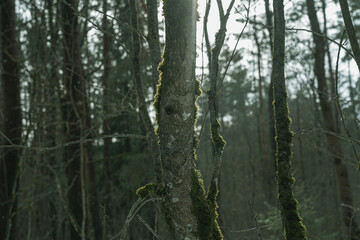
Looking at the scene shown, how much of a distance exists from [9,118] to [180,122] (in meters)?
5.78

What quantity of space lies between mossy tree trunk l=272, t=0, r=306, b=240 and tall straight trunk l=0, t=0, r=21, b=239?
17.2 ft

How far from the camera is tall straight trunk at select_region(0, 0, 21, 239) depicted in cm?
627

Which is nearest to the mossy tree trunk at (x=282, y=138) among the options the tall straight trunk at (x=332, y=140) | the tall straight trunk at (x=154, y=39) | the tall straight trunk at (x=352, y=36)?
the tall straight trunk at (x=352, y=36)

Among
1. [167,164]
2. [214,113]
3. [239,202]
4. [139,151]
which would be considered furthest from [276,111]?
[239,202]

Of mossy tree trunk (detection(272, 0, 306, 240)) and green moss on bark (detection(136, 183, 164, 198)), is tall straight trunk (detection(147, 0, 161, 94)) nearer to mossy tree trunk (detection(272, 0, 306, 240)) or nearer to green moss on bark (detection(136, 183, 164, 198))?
green moss on bark (detection(136, 183, 164, 198))

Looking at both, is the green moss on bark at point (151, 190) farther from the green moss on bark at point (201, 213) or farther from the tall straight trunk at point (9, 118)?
the tall straight trunk at point (9, 118)

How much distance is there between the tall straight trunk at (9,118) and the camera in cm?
627

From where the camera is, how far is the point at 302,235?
98.8 inches

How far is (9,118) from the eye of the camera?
669cm

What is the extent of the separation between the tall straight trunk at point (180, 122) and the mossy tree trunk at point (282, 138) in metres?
0.84

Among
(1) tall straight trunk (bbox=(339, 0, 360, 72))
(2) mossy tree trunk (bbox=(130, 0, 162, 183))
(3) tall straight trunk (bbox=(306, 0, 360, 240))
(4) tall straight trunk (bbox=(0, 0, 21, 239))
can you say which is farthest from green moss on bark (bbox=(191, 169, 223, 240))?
(3) tall straight trunk (bbox=(306, 0, 360, 240))

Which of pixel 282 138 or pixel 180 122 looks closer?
pixel 180 122

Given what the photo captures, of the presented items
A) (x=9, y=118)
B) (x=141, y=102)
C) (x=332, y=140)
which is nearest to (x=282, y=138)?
(x=141, y=102)

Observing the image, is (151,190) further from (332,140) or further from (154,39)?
(332,140)
